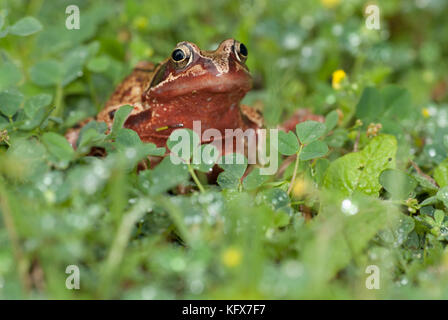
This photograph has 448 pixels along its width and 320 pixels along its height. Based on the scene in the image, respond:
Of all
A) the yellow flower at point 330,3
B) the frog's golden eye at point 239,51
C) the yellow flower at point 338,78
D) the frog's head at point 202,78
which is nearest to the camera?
the frog's head at point 202,78

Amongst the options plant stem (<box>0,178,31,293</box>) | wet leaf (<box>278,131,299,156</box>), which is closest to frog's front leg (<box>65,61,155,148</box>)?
wet leaf (<box>278,131,299,156</box>)

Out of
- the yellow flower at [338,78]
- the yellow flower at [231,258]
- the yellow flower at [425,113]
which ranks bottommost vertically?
the yellow flower at [231,258]

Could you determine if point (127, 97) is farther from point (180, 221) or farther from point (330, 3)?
point (330, 3)

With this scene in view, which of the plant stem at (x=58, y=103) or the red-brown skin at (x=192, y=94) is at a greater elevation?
the plant stem at (x=58, y=103)

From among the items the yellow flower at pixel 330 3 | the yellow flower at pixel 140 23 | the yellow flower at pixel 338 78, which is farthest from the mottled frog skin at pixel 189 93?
the yellow flower at pixel 330 3

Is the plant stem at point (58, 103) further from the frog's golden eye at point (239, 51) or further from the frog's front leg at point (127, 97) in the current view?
the frog's golden eye at point (239, 51)

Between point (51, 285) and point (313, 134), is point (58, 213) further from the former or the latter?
point (313, 134)

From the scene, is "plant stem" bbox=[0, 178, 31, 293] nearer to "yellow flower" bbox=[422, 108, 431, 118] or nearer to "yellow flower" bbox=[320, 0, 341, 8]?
"yellow flower" bbox=[422, 108, 431, 118]

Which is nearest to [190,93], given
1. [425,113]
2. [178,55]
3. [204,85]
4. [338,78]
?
[204,85]
